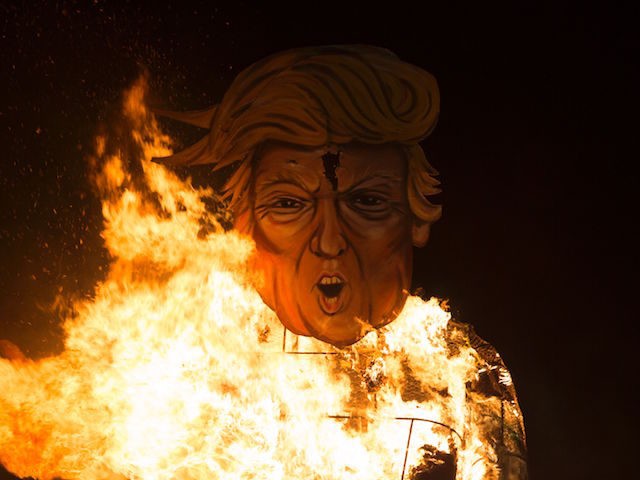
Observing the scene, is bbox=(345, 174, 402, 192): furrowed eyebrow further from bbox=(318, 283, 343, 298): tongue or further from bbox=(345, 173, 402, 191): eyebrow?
bbox=(318, 283, 343, 298): tongue

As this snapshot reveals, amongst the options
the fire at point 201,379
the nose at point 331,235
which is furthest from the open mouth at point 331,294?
the fire at point 201,379

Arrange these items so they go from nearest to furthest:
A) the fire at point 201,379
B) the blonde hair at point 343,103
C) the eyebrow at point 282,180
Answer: the fire at point 201,379 < the blonde hair at point 343,103 < the eyebrow at point 282,180

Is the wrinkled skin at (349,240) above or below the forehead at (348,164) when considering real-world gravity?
below

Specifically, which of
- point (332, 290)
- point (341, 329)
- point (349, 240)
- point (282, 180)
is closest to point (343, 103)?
point (282, 180)

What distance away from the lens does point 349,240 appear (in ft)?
17.3

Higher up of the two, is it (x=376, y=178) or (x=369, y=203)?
(x=376, y=178)

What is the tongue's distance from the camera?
17.4ft

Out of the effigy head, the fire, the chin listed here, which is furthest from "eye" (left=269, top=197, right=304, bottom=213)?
the chin

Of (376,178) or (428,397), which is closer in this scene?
(428,397)

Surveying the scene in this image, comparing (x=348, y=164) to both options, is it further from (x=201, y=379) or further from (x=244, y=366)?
(x=201, y=379)

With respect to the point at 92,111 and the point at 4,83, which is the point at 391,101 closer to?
the point at 92,111

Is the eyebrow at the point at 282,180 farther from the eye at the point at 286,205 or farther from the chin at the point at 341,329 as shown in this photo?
the chin at the point at 341,329

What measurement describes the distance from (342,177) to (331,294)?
2.47 feet

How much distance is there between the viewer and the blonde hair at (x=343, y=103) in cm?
523
